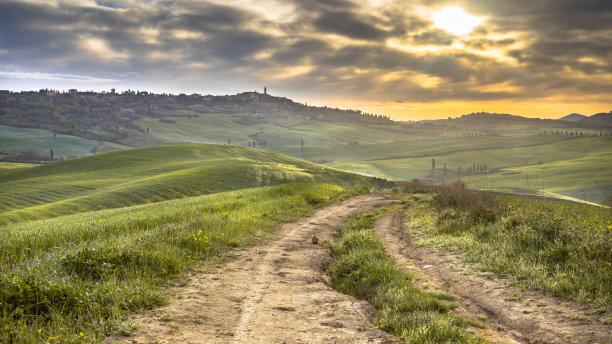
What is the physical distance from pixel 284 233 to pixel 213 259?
506 centimetres

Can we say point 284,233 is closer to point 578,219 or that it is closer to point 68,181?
point 578,219

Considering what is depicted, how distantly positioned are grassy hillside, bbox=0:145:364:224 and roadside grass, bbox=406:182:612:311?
41.2m

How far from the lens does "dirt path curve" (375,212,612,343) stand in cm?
668

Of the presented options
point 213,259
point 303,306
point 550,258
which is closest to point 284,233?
point 213,259

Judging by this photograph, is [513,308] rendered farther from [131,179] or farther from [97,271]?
A: [131,179]

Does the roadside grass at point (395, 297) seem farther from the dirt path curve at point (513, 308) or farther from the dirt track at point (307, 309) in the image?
the dirt path curve at point (513, 308)

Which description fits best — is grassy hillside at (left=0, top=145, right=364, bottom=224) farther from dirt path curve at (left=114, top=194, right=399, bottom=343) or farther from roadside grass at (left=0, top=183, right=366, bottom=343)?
dirt path curve at (left=114, top=194, right=399, bottom=343)

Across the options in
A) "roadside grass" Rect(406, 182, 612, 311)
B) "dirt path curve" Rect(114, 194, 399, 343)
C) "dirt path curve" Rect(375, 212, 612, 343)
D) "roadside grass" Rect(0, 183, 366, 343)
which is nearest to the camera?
"roadside grass" Rect(0, 183, 366, 343)

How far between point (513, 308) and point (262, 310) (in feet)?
17.5

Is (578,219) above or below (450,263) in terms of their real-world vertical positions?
above

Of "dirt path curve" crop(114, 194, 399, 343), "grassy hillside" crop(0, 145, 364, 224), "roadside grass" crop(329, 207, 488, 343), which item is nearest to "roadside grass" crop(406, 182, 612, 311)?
"roadside grass" crop(329, 207, 488, 343)

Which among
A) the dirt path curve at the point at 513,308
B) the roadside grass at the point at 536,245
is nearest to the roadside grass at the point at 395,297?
the dirt path curve at the point at 513,308

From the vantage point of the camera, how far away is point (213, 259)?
1106cm

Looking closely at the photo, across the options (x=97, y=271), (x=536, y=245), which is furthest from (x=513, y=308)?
(x=97, y=271)
